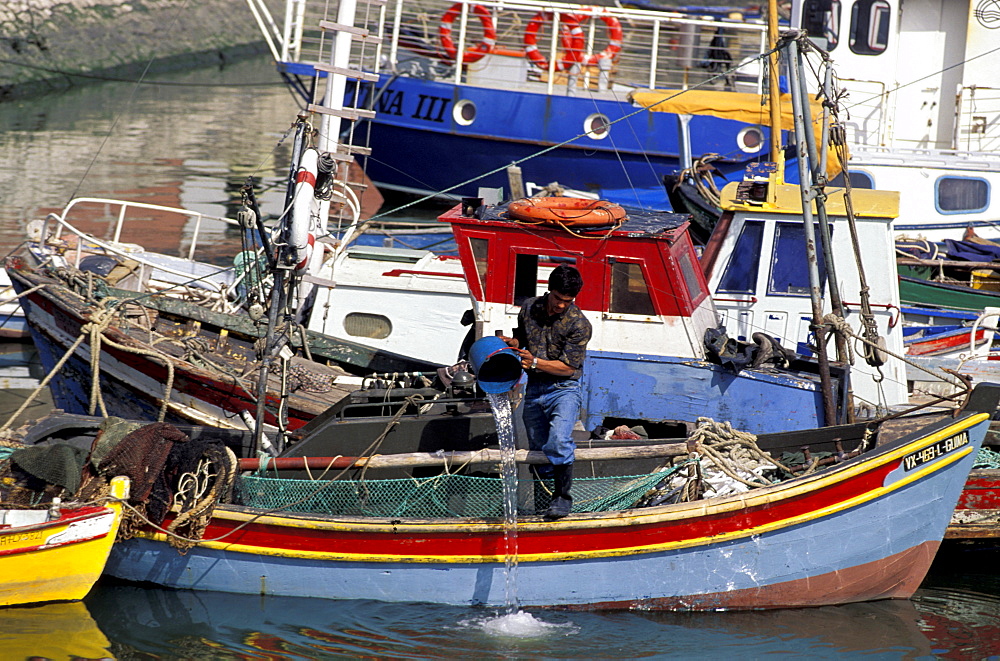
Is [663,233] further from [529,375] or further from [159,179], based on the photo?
[159,179]

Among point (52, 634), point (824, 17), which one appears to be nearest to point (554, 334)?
point (52, 634)

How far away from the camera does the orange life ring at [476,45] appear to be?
67.3ft

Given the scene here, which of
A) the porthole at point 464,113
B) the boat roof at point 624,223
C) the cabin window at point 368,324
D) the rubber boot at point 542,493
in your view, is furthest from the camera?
the porthole at point 464,113

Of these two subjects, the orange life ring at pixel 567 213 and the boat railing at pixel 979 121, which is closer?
the orange life ring at pixel 567 213

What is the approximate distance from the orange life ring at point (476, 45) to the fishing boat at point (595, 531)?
48.2 ft

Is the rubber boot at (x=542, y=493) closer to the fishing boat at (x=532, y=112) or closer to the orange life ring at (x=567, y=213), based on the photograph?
the orange life ring at (x=567, y=213)

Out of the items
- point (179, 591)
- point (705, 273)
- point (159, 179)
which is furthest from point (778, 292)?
point (159, 179)

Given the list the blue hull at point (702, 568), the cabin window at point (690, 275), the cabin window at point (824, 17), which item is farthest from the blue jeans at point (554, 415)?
the cabin window at point (824, 17)

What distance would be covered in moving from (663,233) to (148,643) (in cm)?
459

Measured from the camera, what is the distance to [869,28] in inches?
672

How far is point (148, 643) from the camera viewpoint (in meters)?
6.73

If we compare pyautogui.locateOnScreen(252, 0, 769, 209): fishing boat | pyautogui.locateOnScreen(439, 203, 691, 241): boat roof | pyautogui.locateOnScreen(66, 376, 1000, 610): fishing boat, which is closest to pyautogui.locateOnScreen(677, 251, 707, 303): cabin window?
pyautogui.locateOnScreen(439, 203, 691, 241): boat roof

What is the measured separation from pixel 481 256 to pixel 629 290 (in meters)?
1.19

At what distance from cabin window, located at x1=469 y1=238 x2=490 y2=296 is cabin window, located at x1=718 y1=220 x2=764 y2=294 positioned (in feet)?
7.84
